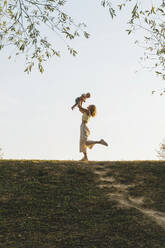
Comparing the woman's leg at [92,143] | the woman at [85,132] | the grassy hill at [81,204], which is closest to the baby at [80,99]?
the woman at [85,132]

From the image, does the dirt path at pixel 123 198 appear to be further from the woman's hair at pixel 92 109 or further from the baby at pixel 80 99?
the baby at pixel 80 99

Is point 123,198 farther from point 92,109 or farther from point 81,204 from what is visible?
point 92,109

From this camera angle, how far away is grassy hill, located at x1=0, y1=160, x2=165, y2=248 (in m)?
9.08

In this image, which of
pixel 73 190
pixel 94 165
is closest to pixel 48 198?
pixel 73 190

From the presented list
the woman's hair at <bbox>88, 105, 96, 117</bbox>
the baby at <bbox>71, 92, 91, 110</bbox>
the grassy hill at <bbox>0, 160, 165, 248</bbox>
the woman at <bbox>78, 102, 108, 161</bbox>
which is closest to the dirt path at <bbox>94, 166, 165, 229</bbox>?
the grassy hill at <bbox>0, 160, 165, 248</bbox>

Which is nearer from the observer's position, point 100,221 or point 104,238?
point 104,238

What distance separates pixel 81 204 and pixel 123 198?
164 cm

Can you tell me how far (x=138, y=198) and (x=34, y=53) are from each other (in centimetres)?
692

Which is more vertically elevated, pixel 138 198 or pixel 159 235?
pixel 138 198

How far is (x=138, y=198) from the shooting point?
1205 cm

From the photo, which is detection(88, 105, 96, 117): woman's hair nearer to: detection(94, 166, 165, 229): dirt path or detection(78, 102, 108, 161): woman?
detection(78, 102, 108, 161): woman

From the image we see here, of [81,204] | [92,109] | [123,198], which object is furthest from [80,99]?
[81,204]

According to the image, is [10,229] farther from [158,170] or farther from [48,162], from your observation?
[158,170]

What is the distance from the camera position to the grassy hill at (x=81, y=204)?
29.8 feet
